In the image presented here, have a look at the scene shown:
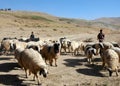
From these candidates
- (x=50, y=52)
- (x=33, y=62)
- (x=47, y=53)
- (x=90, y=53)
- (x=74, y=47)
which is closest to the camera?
(x=33, y=62)

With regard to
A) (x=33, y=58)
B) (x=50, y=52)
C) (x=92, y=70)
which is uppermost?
(x=33, y=58)

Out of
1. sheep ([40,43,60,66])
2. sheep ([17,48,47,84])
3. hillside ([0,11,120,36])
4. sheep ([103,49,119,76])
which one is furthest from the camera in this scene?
hillside ([0,11,120,36])

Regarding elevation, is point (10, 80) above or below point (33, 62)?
below

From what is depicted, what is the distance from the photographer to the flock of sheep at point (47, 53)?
1750 cm

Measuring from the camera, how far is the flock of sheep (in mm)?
17500

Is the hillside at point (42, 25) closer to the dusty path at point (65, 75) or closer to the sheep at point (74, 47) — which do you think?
the sheep at point (74, 47)

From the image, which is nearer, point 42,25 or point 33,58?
point 33,58

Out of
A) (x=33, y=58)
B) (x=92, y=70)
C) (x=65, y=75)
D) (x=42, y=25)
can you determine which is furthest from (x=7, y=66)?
(x=42, y=25)

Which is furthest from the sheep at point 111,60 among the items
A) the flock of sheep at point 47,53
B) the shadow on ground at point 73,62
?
the shadow on ground at point 73,62

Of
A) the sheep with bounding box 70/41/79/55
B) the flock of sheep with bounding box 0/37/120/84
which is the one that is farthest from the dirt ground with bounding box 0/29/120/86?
the sheep with bounding box 70/41/79/55

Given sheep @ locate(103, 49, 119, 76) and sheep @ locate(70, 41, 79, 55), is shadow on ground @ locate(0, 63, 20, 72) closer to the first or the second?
sheep @ locate(103, 49, 119, 76)

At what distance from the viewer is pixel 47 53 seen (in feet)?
75.9

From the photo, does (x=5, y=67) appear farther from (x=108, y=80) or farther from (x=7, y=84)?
(x=108, y=80)

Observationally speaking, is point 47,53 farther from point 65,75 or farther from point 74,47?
point 74,47
